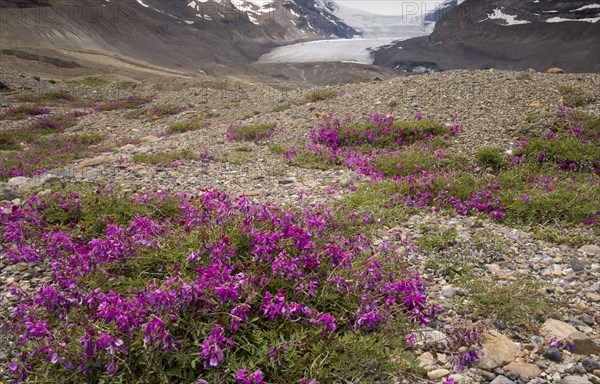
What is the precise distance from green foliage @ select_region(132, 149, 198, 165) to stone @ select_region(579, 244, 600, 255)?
36.7 ft

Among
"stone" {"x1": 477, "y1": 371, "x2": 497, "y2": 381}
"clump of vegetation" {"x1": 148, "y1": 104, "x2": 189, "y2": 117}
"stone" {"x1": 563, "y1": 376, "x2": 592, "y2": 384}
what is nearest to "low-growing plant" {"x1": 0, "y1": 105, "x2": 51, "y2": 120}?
"clump of vegetation" {"x1": 148, "y1": 104, "x2": 189, "y2": 117}

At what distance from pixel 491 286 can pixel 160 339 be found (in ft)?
15.0

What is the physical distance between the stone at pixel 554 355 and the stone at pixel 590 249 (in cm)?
341

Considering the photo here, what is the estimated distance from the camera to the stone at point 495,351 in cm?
423

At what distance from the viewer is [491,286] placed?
557 centimetres

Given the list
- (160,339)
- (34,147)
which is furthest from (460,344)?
(34,147)

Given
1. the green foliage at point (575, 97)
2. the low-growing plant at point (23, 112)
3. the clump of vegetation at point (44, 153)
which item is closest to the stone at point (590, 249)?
the green foliage at point (575, 97)

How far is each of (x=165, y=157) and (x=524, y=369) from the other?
1178 cm

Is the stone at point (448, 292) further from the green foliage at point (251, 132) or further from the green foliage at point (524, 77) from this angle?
the green foliage at point (524, 77)

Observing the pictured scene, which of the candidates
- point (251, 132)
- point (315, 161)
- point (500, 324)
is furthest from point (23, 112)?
point (500, 324)

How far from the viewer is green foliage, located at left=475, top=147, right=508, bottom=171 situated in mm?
11516

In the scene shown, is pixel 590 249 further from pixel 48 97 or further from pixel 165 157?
pixel 48 97

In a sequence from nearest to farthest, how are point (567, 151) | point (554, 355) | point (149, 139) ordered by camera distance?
point (554, 355), point (567, 151), point (149, 139)

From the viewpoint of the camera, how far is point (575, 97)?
14898 mm
